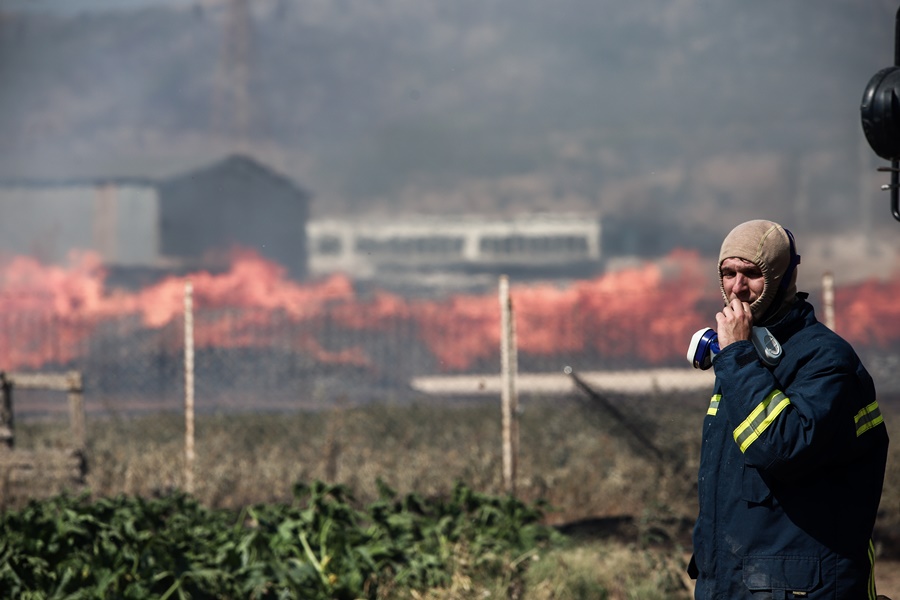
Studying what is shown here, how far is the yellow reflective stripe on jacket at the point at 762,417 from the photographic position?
9.56 ft

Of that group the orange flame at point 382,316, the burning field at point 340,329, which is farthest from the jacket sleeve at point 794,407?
the burning field at point 340,329

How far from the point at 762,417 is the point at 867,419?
0.38 meters

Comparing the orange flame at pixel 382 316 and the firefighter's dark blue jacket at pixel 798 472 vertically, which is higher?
the orange flame at pixel 382 316

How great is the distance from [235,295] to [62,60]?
1530 centimetres

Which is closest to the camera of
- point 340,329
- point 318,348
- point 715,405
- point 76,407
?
point 715,405

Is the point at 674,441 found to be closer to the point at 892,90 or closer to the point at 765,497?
the point at 892,90

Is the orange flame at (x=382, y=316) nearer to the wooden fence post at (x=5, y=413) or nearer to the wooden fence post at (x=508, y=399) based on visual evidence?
→ the wooden fence post at (x=5, y=413)

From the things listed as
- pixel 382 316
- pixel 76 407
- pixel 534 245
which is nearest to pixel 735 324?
pixel 76 407

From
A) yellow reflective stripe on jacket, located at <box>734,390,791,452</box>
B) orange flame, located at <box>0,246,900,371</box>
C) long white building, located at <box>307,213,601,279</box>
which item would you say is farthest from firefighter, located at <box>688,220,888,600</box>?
long white building, located at <box>307,213,601,279</box>

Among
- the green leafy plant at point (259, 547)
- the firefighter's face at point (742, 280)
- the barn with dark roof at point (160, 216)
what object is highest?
the barn with dark roof at point (160, 216)

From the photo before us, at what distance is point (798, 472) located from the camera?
2951 mm

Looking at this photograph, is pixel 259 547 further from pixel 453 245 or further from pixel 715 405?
pixel 453 245

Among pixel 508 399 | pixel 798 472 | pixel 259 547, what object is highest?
pixel 798 472

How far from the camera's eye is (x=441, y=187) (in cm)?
3192
